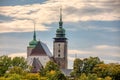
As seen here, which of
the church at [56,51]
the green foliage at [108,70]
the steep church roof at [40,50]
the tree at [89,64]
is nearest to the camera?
the green foliage at [108,70]

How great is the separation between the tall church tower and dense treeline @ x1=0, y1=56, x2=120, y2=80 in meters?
14.9

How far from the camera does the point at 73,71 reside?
55750 millimetres

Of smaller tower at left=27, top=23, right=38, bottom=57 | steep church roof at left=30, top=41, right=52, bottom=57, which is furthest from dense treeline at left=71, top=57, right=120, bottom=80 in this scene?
smaller tower at left=27, top=23, right=38, bottom=57

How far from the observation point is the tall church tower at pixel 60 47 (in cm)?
7738

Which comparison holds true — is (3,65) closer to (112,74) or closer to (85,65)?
(85,65)

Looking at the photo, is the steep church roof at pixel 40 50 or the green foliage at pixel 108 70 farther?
the steep church roof at pixel 40 50

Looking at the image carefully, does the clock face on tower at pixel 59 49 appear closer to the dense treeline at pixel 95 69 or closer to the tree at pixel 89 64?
the dense treeline at pixel 95 69

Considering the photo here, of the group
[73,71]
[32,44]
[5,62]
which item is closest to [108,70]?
[73,71]

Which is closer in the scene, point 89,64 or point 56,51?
point 89,64

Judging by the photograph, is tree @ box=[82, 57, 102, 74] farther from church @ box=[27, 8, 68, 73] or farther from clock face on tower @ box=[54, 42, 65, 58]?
clock face on tower @ box=[54, 42, 65, 58]

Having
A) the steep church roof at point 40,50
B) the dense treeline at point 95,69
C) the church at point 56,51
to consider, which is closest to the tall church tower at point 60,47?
the church at point 56,51

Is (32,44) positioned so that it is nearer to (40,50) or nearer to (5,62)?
(40,50)

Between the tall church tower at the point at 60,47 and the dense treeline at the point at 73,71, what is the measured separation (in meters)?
14.9

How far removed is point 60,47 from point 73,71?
22741mm
